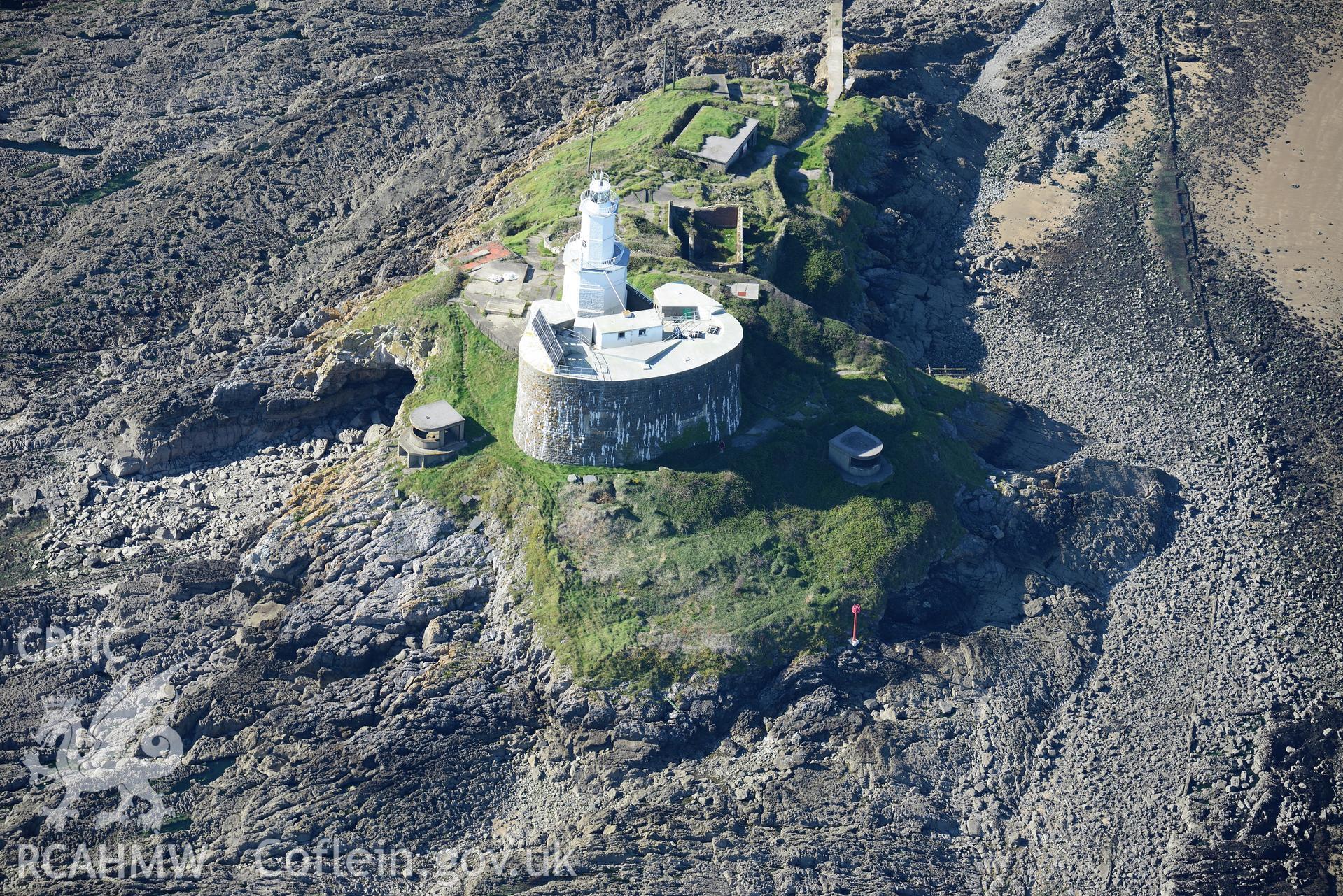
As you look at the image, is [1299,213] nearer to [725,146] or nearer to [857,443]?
[725,146]

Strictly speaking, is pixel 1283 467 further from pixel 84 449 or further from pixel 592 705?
pixel 84 449

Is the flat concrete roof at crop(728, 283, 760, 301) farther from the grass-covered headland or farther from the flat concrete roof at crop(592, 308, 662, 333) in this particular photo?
the flat concrete roof at crop(592, 308, 662, 333)

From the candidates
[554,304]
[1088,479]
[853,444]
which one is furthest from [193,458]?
[1088,479]

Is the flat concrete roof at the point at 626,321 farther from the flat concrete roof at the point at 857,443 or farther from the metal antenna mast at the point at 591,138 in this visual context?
the metal antenna mast at the point at 591,138

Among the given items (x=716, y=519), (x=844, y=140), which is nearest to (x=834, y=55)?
(x=844, y=140)

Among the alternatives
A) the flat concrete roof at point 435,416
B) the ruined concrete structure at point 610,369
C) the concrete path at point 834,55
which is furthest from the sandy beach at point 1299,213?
the flat concrete roof at point 435,416

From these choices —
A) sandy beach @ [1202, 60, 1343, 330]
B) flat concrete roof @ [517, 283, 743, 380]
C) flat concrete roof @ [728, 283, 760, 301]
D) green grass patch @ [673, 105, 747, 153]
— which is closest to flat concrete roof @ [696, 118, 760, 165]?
green grass patch @ [673, 105, 747, 153]
